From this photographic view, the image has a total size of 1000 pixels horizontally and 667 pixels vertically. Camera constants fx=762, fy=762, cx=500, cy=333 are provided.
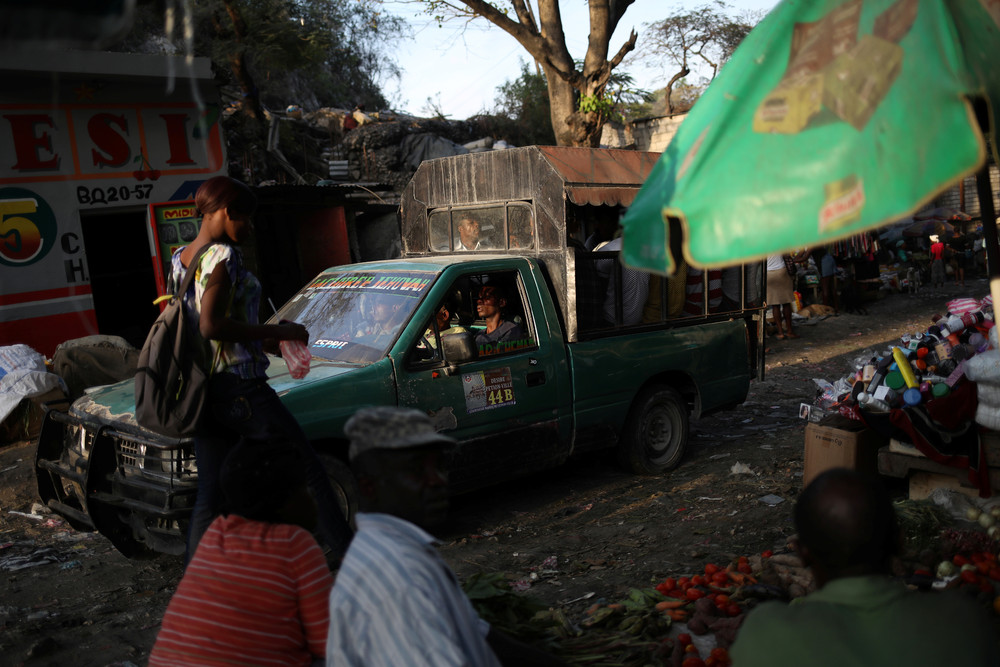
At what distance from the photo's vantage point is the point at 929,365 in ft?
16.1

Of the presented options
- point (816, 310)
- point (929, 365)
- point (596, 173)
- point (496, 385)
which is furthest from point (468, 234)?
point (816, 310)

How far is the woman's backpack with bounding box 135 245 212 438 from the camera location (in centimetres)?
329

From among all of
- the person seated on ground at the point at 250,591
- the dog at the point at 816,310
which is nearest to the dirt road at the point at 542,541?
the person seated on ground at the point at 250,591

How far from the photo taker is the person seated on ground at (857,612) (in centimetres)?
155

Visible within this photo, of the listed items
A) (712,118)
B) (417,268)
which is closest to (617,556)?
(417,268)

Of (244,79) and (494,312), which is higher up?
(244,79)

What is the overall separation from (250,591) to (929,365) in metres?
4.55

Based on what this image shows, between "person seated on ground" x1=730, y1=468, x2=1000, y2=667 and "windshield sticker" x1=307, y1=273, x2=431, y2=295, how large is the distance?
3553mm

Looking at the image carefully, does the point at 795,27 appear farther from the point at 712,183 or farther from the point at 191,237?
the point at 191,237

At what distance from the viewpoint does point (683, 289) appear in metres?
6.32

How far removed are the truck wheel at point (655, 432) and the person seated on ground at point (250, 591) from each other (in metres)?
4.23

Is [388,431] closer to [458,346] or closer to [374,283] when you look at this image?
[458,346]

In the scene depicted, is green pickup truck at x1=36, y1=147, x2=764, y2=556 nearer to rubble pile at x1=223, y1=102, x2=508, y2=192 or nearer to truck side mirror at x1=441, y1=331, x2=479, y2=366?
truck side mirror at x1=441, y1=331, x2=479, y2=366

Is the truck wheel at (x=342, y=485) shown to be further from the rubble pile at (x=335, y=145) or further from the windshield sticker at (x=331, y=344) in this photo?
the rubble pile at (x=335, y=145)
